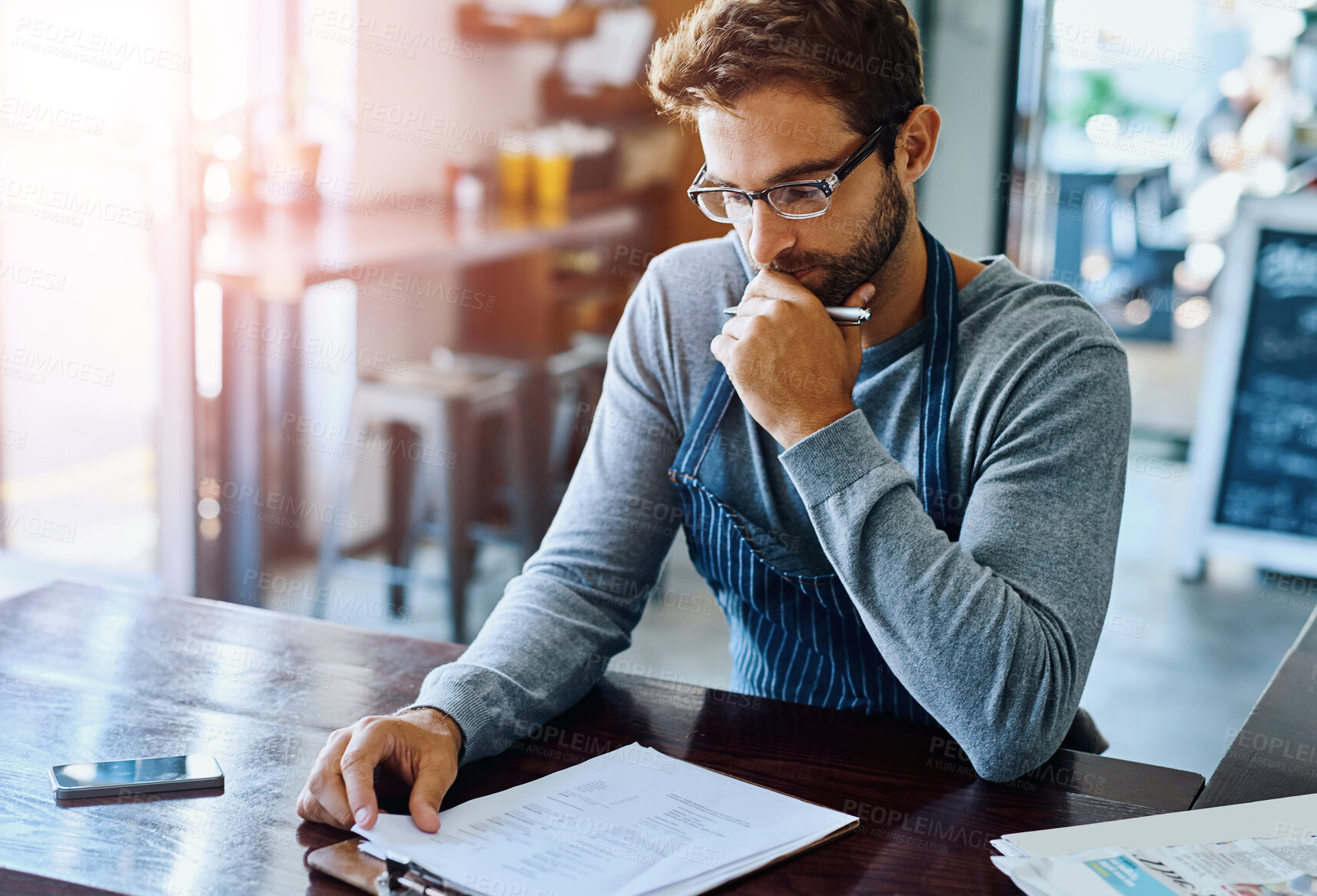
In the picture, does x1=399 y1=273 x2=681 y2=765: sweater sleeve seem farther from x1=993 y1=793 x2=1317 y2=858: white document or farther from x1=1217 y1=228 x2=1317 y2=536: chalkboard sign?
x1=1217 y1=228 x2=1317 y2=536: chalkboard sign

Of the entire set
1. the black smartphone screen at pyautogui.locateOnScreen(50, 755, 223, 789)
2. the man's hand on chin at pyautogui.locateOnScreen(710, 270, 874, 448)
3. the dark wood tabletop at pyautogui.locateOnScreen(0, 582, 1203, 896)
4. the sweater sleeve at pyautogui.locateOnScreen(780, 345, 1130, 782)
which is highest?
the man's hand on chin at pyautogui.locateOnScreen(710, 270, 874, 448)

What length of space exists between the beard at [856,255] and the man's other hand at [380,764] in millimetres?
615

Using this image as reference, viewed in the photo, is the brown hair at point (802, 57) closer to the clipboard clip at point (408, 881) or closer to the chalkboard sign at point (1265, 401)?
the clipboard clip at point (408, 881)

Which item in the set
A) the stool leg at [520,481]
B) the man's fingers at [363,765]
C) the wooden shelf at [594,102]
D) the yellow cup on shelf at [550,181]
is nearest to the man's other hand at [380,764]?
the man's fingers at [363,765]

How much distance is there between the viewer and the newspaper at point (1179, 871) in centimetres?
86

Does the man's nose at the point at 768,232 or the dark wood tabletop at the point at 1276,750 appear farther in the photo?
the man's nose at the point at 768,232

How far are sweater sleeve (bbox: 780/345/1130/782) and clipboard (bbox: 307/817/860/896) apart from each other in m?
0.27

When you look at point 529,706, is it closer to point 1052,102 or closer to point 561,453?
point 561,453

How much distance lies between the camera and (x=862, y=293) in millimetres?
1342

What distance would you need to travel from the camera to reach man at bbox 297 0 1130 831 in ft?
3.65

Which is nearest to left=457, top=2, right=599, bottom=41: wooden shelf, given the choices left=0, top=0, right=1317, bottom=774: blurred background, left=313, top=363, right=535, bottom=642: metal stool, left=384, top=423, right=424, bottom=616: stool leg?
left=0, top=0, right=1317, bottom=774: blurred background

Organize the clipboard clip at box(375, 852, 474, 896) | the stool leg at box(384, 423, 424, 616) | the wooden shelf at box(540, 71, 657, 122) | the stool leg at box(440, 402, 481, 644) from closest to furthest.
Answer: the clipboard clip at box(375, 852, 474, 896), the stool leg at box(440, 402, 481, 644), the stool leg at box(384, 423, 424, 616), the wooden shelf at box(540, 71, 657, 122)

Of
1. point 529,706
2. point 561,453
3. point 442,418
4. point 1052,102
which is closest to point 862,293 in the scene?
point 529,706

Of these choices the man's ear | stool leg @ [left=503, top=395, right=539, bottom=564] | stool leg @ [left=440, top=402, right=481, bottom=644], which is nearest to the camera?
the man's ear
